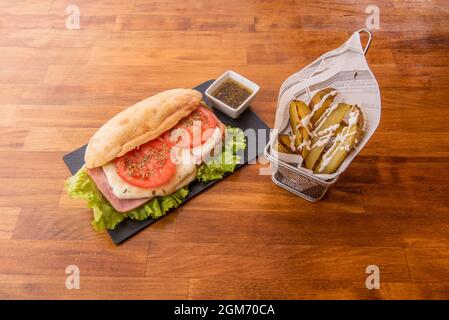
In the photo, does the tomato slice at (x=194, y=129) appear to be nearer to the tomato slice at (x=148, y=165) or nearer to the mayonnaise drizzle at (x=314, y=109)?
the tomato slice at (x=148, y=165)

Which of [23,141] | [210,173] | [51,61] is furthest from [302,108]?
[51,61]

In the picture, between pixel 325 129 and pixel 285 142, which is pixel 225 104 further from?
pixel 325 129

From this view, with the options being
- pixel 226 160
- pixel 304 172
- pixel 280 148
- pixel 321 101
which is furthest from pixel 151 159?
pixel 321 101

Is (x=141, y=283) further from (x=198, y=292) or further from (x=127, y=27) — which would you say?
(x=127, y=27)

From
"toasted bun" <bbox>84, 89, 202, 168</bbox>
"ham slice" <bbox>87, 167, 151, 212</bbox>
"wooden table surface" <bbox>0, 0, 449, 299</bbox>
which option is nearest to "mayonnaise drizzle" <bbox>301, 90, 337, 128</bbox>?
"wooden table surface" <bbox>0, 0, 449, 299</bbox>

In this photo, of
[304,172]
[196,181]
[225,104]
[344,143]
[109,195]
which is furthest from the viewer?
[225,104]

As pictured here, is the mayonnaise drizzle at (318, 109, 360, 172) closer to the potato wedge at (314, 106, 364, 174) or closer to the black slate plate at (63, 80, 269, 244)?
the potato wedge at (314, 106, 364, 174)
